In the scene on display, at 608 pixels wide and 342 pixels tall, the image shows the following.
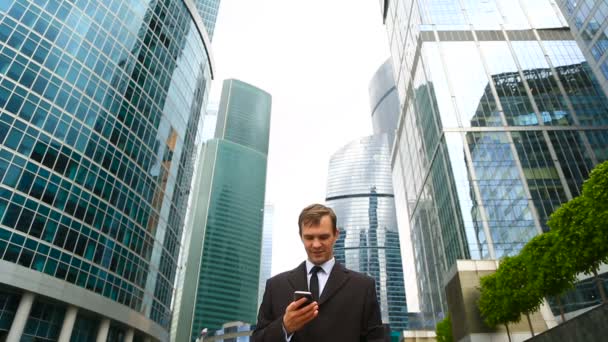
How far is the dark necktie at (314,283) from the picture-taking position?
3166mm

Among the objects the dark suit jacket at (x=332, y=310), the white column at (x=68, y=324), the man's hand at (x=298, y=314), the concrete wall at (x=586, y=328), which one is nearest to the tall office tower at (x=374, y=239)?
the white column at (x=68, y=324)

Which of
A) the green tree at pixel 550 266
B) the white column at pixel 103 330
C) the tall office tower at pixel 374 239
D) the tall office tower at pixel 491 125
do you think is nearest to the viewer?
the green tree at pixel 550 266

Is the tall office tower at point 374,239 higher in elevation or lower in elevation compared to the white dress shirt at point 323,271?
higher

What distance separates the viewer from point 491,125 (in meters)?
56.2

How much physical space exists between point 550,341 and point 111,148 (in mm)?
40431

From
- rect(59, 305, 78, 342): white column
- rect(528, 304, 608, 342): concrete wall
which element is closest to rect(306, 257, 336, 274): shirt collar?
rect(528, 304, 608, 342): concrete wall

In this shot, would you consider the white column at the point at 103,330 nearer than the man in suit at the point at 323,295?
No

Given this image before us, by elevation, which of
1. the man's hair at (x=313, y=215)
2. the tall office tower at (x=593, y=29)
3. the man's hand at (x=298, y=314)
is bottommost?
the man's hand at (x=298, y=314)

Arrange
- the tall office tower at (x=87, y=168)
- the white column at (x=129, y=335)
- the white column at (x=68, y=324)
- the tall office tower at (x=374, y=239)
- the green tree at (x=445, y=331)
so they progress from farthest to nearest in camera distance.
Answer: the tall office tower at (x=374, y=239)
the white column at (x=129, y=335)
the green tree at (x=445, y=331)
the white column at (x=68, y=324)
the tall office tower at (x=87, y=168)

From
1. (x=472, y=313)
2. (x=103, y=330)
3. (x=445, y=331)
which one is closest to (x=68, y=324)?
(x=103, y=330)

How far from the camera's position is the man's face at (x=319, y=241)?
3.26 meters

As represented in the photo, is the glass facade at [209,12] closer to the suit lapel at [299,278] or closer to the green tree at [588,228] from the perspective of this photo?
the green tree at [588,228]

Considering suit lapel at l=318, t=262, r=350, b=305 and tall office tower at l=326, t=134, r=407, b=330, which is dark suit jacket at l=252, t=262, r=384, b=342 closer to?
suit lapel at l=318, t=262, r=350, b=305

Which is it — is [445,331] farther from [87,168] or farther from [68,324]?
[87,168]
